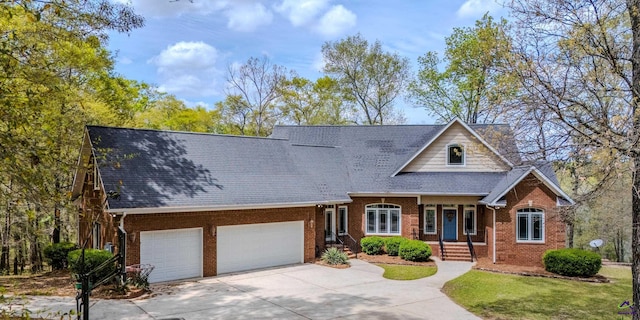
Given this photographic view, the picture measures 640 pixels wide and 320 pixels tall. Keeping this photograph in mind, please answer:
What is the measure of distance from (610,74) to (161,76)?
3826 centimetres

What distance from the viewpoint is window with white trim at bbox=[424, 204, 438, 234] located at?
22.6 meters

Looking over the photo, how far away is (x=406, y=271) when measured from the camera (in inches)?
701

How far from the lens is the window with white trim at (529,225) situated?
19422 millimetres

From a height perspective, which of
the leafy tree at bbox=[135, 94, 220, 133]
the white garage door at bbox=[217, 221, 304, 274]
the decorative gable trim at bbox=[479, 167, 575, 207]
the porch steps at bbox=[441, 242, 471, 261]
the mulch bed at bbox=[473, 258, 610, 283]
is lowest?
the mulch bed at bbox=[473, 258, 610, 283]

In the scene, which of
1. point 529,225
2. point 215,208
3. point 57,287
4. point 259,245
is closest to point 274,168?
point 259,245

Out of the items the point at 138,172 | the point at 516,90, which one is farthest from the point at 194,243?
the point at 516,90

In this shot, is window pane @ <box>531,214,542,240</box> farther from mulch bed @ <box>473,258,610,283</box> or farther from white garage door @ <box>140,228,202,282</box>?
white garage door @ <box>140,228,202,282</box>

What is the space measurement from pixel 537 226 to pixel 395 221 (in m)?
6.57

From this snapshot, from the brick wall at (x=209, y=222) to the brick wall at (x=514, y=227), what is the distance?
8567 millimetres

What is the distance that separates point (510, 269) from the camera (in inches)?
729

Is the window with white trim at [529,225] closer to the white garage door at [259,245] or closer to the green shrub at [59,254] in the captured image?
the white garage door at [259,245]

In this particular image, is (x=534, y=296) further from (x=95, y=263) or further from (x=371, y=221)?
(x=95, y=263)

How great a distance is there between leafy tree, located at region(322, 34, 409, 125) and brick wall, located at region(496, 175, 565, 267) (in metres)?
22.5

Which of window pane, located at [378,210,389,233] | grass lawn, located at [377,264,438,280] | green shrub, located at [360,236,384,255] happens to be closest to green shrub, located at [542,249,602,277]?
grass lawn, located at [377,264,438,280]
